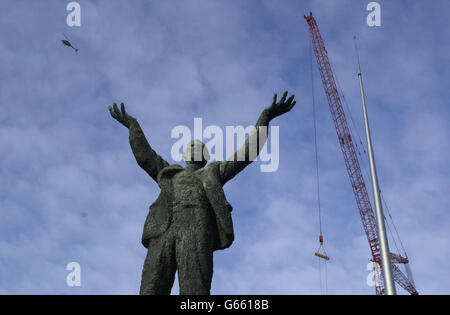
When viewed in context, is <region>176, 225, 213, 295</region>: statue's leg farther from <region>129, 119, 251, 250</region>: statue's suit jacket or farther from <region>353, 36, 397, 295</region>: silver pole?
<region>353, 36, 397, 295</region>: silver pole

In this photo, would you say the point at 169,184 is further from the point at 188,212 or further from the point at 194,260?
the point at 194,260

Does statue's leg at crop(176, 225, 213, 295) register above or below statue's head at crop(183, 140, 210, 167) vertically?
below

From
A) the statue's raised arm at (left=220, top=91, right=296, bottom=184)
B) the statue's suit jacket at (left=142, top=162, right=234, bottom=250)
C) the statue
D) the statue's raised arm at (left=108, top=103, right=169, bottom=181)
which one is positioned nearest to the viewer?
the statue

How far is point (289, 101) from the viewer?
8945 mm

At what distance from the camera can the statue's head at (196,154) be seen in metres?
9.12

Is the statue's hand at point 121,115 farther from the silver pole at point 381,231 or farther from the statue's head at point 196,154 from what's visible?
the silver pole at point 381,231

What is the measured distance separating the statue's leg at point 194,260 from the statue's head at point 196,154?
66.6 inches

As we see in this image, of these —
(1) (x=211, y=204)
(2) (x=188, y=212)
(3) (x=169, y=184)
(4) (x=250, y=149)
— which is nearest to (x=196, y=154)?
(3) (x=169, y=184)

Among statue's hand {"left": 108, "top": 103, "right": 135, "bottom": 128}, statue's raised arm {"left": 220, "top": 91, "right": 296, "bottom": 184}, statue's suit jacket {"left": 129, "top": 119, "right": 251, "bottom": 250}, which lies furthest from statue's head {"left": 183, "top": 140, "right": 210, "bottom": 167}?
statue's hand {"left": 108, "top": 103, "right": 135, "bottom": 128}

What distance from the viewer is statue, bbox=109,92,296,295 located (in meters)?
7.52

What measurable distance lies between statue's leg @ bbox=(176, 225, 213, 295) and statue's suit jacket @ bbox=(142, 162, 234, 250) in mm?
293

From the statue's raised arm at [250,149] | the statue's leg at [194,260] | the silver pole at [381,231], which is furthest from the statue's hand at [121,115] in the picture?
the silver pole at [381,231]
